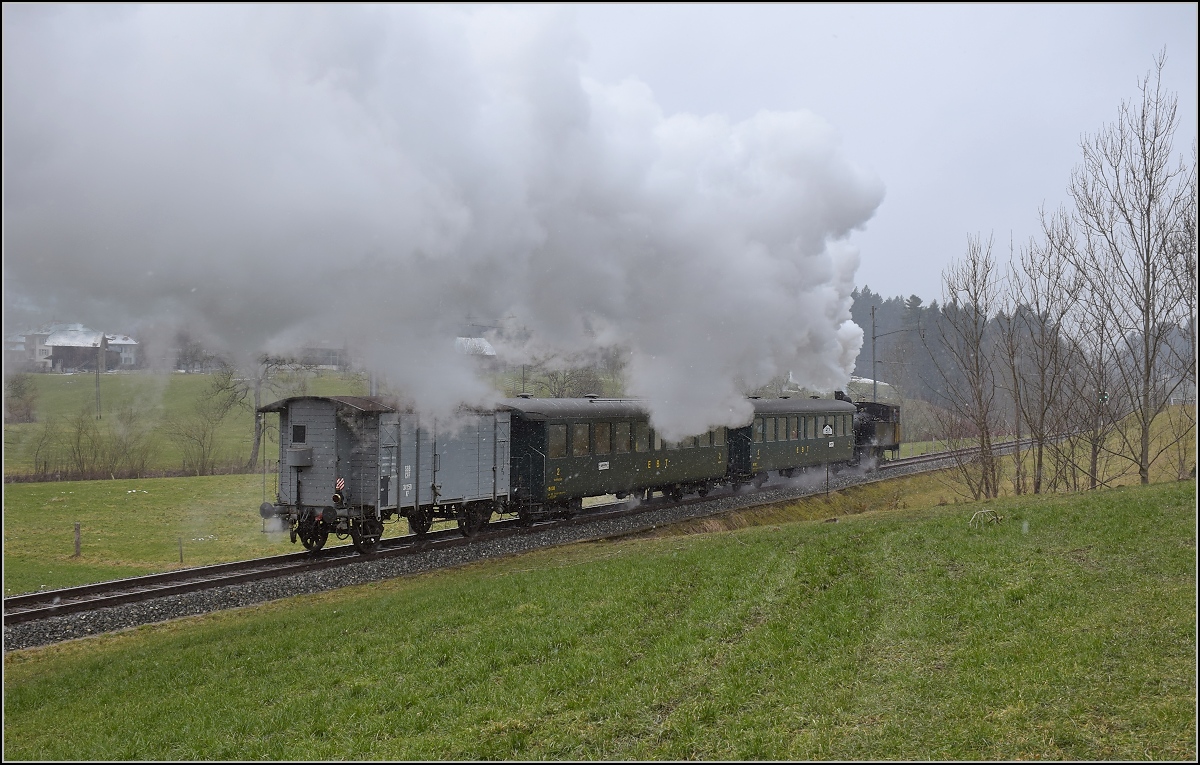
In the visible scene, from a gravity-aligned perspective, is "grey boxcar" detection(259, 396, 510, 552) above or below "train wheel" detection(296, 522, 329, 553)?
above

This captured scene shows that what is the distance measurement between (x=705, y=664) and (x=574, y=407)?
459 inches

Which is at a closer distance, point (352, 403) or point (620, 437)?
point (352, 403)

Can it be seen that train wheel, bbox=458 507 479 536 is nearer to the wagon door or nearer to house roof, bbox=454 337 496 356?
the wagon door

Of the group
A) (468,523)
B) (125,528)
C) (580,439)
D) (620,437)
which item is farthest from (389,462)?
(125,528)

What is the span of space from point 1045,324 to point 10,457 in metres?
36.8

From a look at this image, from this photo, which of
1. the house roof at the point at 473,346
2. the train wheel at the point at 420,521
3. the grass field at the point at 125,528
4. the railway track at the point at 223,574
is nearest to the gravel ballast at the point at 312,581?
the railway track at the point at 223,574

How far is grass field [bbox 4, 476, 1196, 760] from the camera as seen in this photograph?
21.3 ft

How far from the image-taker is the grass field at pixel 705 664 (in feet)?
21.3

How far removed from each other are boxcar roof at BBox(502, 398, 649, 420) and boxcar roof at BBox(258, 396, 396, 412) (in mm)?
3196

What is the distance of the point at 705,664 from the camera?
8.16m

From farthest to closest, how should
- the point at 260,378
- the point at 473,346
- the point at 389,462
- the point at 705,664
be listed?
the point at 473,346 → the point at 389,462 → the point at 260,378 → the point at 705,664

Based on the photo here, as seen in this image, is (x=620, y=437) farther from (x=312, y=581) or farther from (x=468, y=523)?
(x=312, y=581)

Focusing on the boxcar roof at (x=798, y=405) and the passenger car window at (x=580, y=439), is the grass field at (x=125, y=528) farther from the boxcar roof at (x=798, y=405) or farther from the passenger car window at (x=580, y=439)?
the boxcar roof at (x=798, y=405)

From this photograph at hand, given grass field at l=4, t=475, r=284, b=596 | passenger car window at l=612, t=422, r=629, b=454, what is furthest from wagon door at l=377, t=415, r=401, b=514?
grass field at l=4, t=475, r=284, b=596
